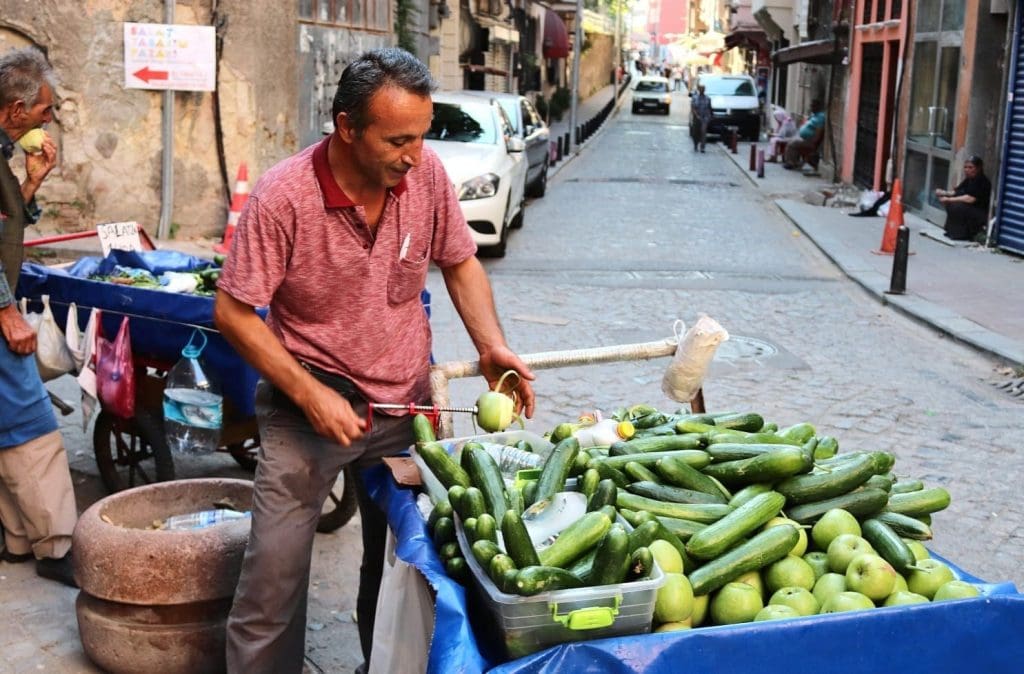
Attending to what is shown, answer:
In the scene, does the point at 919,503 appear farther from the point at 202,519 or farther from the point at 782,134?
the point at 782,134

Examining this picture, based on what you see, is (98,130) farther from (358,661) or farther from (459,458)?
(459,458)

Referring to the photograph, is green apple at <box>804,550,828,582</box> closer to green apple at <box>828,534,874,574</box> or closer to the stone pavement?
green apple at <box>828,534,874,574</box>

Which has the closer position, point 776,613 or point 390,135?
point 776,613

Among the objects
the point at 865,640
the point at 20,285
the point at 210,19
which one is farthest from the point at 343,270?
the point at 210,19

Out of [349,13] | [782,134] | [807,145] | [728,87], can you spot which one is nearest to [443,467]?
[349,13]

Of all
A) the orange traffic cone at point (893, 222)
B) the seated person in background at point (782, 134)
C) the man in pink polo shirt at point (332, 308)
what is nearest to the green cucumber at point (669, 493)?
the man in pink polo shirt at point (332, 308)

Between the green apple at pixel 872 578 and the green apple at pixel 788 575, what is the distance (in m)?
0.11

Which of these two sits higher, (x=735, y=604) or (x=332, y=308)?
(x=332, y=308)

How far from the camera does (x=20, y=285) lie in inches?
223

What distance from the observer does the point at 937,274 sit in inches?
537

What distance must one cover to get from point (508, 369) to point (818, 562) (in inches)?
43.6

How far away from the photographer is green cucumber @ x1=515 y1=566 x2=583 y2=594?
2.52m

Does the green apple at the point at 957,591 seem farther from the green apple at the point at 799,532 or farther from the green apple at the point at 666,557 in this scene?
the green apple at the point at 666,557

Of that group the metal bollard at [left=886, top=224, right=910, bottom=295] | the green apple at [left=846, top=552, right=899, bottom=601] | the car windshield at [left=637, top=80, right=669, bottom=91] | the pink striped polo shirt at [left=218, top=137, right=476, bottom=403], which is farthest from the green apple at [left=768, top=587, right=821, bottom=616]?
the car windshield at [left=637, top=80, right=669, bottom=91]
